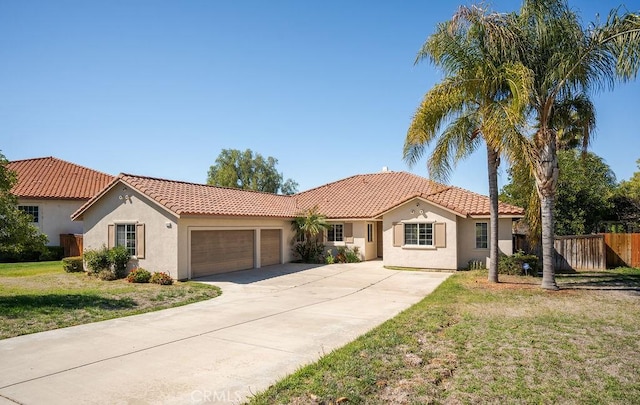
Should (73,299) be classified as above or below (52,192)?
below

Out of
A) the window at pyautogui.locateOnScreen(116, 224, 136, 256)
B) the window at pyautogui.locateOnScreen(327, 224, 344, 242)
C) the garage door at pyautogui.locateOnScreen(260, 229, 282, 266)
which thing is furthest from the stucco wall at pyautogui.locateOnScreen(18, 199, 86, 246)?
the window at pyautogui.locateOnScreen(327, 224, 344, 242)

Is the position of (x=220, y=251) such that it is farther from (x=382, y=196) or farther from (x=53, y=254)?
(x=53, y=254)

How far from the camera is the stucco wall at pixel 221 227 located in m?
16.4

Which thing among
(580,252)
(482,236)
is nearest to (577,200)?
(580,252)

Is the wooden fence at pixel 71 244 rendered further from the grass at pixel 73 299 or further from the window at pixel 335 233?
→ the window at pixel 335 233

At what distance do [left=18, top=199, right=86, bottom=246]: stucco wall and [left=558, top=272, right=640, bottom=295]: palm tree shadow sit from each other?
2757 centimetres

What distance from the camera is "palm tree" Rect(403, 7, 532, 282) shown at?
1313 cm

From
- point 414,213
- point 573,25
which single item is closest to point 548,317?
point 573,25

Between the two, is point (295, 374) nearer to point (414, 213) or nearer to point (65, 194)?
point (414, 213)

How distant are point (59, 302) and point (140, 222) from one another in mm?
5954

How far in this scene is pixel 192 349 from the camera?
24.8 ft

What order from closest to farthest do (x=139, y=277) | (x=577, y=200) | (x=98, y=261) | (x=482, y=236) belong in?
(x=139, y=277) < (x=98, y=261) < (x=482, y=236) < (x=577, y=200)

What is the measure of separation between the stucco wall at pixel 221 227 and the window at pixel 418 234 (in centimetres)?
688

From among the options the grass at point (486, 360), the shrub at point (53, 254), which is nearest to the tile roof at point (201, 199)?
the shrub at point (53, 254)
